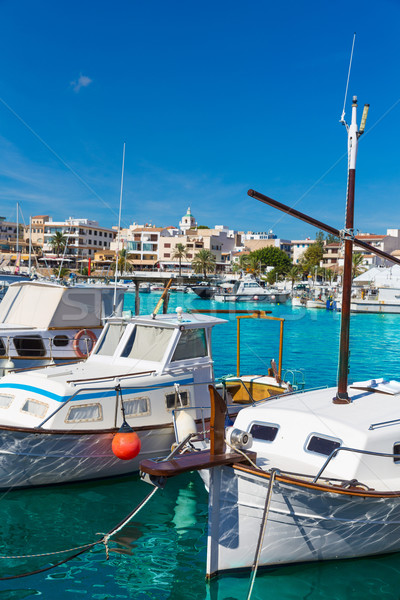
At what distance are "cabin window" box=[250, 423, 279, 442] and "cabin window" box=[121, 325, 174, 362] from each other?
363 cm

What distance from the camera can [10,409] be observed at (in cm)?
1096

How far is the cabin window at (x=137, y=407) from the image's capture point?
11234 millimetres

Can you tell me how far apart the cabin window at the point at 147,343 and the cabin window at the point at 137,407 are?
4.00ft

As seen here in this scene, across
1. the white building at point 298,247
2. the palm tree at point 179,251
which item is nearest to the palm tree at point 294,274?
the palm tree at point 179,251

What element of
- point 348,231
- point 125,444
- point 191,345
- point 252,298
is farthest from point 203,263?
point 125,444

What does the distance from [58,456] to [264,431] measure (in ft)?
13.9

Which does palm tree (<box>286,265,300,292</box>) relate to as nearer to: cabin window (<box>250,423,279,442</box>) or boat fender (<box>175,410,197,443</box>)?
boat fender (<box>175,410,197,443</box>)

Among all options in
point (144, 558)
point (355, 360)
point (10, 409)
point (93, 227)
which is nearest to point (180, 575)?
point (144, 558)

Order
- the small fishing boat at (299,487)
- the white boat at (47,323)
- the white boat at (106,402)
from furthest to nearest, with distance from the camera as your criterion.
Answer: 1. the white boat at (47,323)
2. the white boat at (106,402)
3. the small fishing boat at (299,487)

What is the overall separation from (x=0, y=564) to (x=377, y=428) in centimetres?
645

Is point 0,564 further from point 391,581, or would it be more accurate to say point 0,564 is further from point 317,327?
point 317,327

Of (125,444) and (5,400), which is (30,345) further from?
(125,444)

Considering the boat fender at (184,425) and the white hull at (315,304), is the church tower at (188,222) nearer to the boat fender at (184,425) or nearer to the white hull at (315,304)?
the white hull at (315,304)

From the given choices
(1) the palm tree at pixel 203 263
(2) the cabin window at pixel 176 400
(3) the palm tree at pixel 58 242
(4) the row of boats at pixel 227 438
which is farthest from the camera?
(3) the palm tree at pixel 58 242
